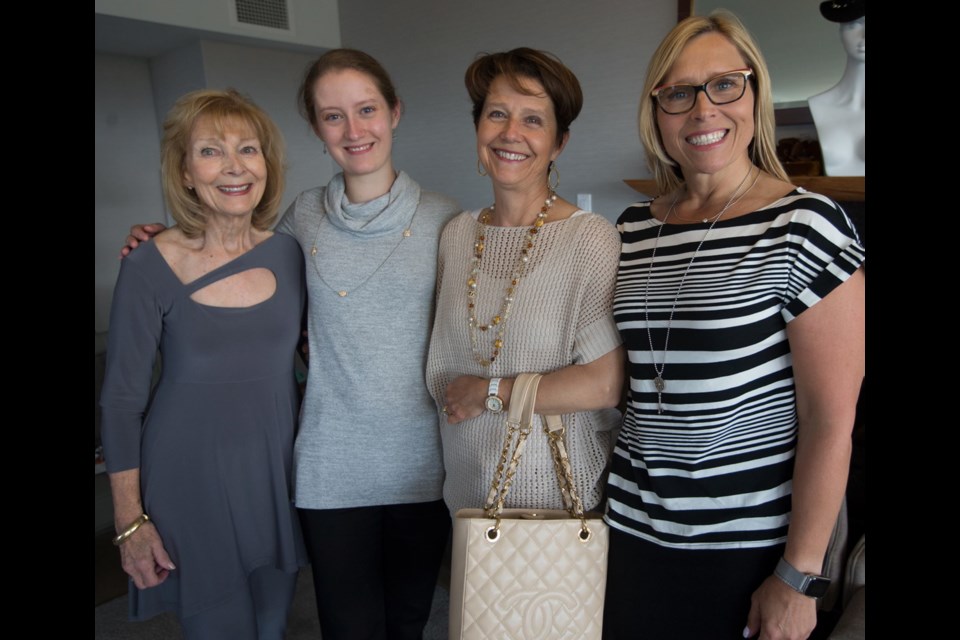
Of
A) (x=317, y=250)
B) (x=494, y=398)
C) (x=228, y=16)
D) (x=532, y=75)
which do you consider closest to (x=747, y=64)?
(x=532, y=75)

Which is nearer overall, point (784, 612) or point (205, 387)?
point (784, 612)

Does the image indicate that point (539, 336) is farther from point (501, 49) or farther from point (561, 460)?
point (501, 49)

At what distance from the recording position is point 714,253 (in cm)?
106

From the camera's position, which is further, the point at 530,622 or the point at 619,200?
the point at 619,200

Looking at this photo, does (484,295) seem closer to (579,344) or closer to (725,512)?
(579,344)

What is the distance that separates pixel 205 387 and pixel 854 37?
228 centimetres

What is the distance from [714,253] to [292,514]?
3.46 feet

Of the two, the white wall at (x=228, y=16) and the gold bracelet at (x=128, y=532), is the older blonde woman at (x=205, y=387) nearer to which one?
the gold bracelet at (x=128, y=532)

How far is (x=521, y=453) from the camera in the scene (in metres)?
1.29

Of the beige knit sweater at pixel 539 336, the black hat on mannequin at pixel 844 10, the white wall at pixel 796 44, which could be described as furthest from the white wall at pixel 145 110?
the beige knit sweater at pixel 539 336

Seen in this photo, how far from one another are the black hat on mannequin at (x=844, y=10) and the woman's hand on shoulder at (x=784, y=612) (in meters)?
1.98

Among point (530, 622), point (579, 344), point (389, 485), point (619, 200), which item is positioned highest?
point (619, 200)
